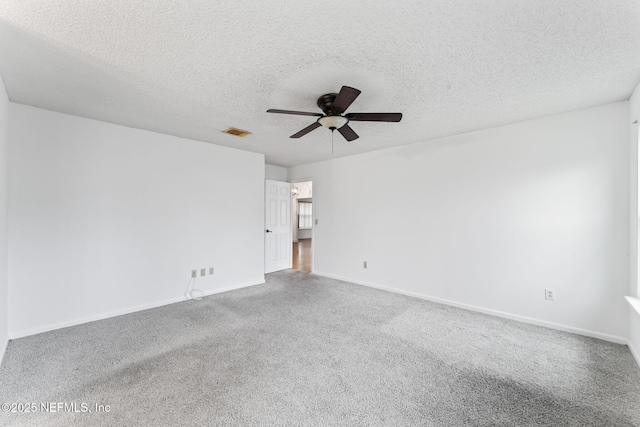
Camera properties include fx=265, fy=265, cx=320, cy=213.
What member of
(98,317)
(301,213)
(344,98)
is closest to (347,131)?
(344,98)

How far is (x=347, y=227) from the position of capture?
512cm

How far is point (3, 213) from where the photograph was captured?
99.1 inches

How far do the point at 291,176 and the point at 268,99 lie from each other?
3611mm

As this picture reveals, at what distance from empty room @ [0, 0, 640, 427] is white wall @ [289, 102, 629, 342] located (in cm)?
2

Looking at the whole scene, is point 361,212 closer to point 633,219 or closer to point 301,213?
point 633,219

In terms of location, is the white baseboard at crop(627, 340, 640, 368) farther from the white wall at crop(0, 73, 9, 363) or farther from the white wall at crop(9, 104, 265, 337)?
the white wall at crop(0, 73, 9, 363)

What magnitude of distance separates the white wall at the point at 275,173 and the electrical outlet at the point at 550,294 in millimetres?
5007

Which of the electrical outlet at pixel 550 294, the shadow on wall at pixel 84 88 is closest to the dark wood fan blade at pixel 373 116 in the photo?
the shadow on wall at pixel 84 88

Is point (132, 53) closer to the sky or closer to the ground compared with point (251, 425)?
closer to the sky

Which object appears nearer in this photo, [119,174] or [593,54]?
[593,54]

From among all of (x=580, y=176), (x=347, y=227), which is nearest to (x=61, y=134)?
(x=347, y=227)

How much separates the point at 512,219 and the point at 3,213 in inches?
214

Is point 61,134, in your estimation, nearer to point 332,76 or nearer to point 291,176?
point 332,76

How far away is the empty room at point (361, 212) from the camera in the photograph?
5.52 feet
